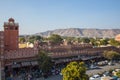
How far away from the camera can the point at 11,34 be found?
44844mm

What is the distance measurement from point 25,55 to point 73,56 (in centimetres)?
1360

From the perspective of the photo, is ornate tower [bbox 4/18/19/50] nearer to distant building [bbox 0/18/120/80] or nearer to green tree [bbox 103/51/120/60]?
distant building [bbox 0/18/120/80]

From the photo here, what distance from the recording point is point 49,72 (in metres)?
40.6

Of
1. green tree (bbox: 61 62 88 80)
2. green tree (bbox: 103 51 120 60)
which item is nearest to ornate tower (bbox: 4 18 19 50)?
green tree (bbox: 61 62 88 80)

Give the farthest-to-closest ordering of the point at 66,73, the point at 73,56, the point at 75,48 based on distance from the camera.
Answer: the point at 75,48 → the point at 73,56 → the point at 66,73

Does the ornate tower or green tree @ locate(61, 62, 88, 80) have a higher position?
the ornate tower

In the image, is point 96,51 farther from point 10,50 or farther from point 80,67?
point 80,67

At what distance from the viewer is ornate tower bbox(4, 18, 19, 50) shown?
145 ft

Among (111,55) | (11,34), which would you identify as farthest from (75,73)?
(111,55)

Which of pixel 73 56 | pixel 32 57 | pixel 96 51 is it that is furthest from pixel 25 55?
pixel 96 51

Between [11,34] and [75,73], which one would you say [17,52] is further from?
[75,73]

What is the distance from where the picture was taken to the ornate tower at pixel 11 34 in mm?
44156

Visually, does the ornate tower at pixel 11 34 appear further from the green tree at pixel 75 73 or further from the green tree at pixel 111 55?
the green tree at pixel 111 55

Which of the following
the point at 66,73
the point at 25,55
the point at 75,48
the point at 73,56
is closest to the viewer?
the point at 66,73
